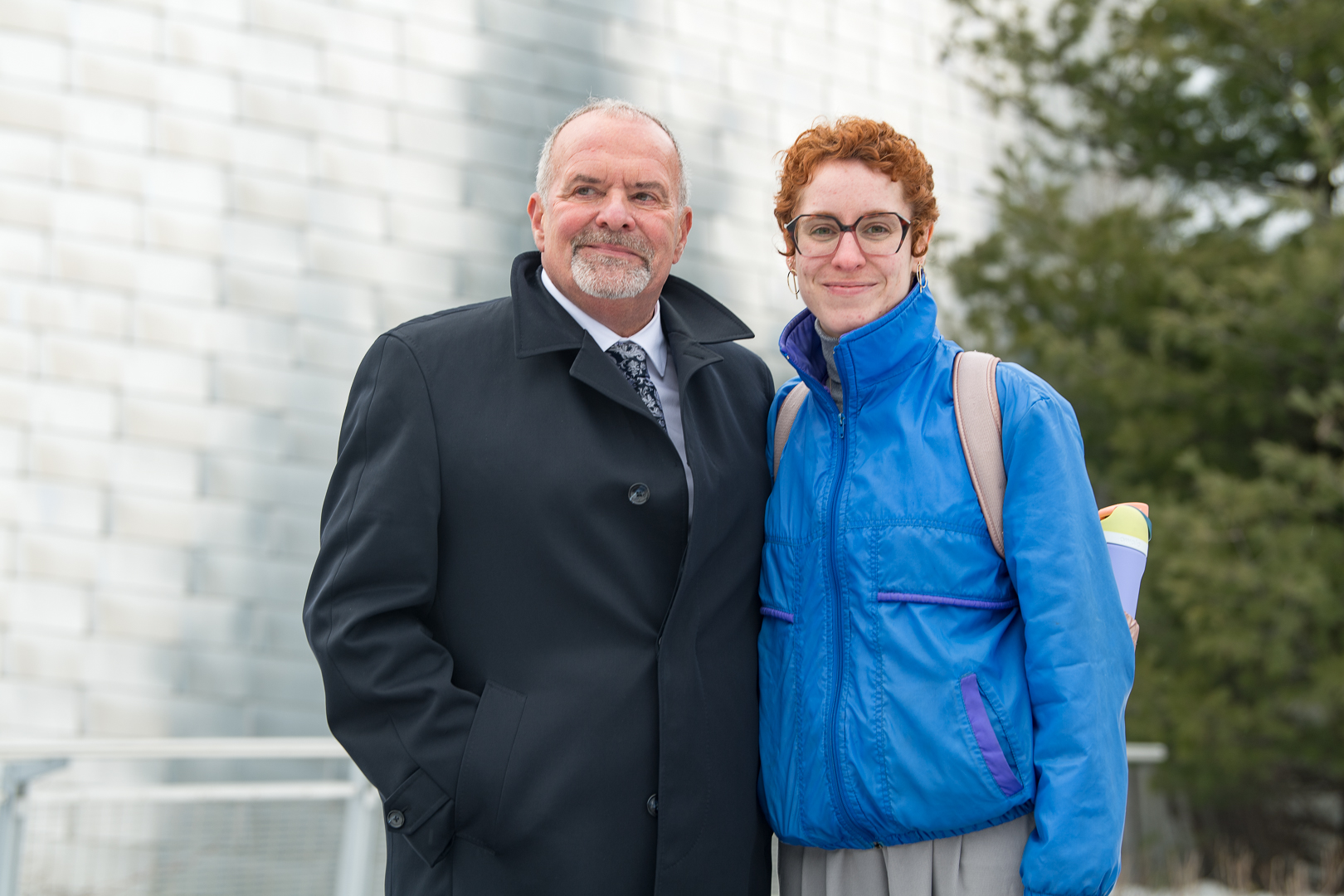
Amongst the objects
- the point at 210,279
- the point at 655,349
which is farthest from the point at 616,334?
the point at 210,279

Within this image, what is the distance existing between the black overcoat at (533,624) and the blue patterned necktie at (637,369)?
0.37 ft

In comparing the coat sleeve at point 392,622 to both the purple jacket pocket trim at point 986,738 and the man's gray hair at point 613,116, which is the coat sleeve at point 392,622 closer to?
the man's gray hair at point 613,116

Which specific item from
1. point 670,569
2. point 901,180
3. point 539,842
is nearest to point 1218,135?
point 901,180

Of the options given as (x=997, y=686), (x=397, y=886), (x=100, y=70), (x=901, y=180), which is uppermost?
(x=100, y=70)

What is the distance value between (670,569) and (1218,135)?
6355 millimetres

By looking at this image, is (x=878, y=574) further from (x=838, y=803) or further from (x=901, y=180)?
(x=901, y=180)

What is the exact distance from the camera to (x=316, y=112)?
5.80 m

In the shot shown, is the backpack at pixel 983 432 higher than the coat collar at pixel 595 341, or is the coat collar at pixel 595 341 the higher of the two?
the coat collar at pixel 595 341

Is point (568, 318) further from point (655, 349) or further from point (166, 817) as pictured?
point (166, 817)

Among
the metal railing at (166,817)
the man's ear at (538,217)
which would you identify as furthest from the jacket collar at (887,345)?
the metal railing at (166,817)

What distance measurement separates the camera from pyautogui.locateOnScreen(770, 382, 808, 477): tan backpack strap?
2.41 m

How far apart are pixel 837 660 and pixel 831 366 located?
59cm

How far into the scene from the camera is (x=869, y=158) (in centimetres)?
214

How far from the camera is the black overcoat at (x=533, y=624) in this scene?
77.4 inches
